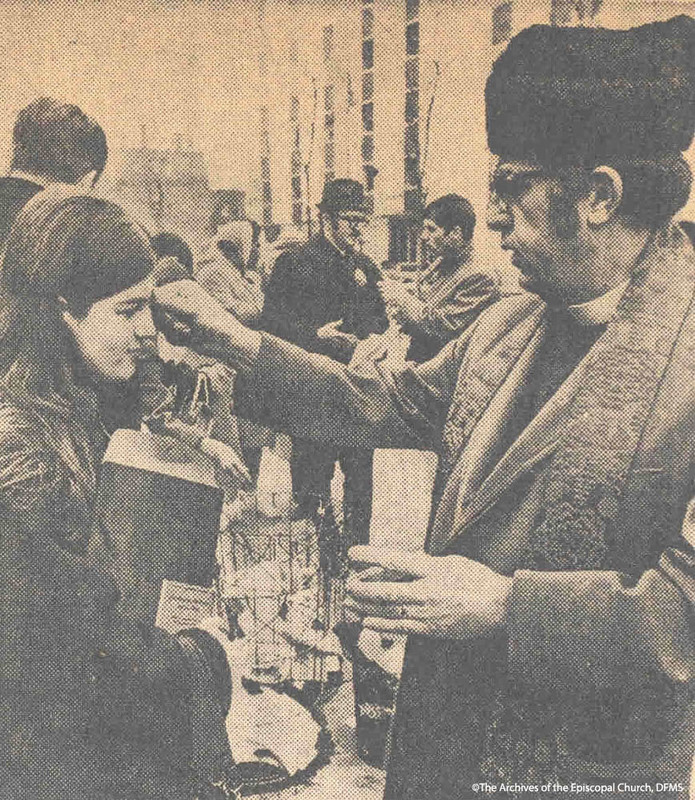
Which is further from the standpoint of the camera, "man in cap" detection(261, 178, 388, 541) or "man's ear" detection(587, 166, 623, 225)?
"man in cap" detection(261, 178, 388, 541)

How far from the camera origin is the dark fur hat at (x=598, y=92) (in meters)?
1.86

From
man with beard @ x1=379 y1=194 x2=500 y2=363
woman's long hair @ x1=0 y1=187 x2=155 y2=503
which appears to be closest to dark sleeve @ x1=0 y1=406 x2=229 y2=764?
woman's long hair @ x1=0 y1=187 x2=155 y2=503

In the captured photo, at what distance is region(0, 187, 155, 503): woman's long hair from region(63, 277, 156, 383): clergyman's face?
24 mm

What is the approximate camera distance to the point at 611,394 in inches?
76.4

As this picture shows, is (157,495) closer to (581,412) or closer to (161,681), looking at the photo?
(161,681)

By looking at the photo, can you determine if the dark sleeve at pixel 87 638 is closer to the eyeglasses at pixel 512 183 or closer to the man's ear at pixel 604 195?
the eyeglasses at pixel 512 183

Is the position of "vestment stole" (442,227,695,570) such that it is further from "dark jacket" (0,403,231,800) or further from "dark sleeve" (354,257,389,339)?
"dark jacket" (0,403,231,800)

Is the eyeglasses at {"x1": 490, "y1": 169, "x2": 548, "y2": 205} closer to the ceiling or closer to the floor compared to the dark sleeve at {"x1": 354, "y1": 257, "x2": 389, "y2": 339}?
closer to the ceiling

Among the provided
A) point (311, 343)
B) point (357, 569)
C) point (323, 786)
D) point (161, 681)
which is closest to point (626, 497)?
point (357, 569)

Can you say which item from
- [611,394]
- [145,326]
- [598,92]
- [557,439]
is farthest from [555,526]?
[145,326]

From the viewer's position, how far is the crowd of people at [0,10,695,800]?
75.9 inches

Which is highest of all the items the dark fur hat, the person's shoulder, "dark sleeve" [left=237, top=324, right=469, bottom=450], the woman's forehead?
the dark fur hat

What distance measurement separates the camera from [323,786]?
2076 mm

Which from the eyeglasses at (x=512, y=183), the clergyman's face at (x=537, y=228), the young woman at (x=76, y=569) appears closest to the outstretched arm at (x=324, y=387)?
the young woman at (x=76, y=569)
